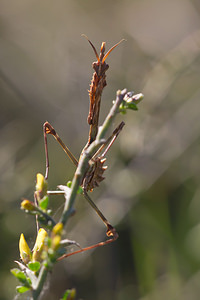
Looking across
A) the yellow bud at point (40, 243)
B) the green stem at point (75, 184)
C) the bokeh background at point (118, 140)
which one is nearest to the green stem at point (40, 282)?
the green stem at point (75, 184)

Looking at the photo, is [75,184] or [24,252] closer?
[75,184]

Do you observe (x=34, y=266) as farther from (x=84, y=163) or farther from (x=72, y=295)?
(x=84, y=163)

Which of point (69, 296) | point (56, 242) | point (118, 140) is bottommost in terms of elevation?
point (118, 140)

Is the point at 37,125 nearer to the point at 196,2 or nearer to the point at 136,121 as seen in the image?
the point at 136,121

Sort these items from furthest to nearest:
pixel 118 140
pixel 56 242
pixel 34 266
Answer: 1. pixel 118 140
2. pixel 34 266
3. pixel 56 242

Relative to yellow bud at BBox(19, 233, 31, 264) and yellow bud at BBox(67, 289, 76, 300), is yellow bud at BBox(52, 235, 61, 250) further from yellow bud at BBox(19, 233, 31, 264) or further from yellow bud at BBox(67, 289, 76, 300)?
yellow bud at BBox(19, 233, 31, 264)

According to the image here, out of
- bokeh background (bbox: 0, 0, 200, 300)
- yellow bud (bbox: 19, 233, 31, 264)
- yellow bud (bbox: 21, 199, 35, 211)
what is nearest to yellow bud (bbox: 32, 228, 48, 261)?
yellow bud (bbox: 19, 233, 31, 264)

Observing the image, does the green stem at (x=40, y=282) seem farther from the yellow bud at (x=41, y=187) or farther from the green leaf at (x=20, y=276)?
the yellow bud at (x=41, y=187)

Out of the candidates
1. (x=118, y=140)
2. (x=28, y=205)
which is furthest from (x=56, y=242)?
(x=118, y=140)

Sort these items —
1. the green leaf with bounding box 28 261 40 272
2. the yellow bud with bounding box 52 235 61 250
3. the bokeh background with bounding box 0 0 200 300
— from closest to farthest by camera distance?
the yellow bud with bounding box 52 235 61 250
the green leaf with bounding box 28 261 40 272
the bokeh background with bounding box 0 0 200 300
